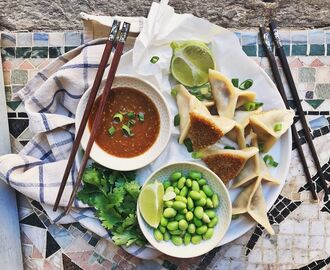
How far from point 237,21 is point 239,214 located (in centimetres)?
86

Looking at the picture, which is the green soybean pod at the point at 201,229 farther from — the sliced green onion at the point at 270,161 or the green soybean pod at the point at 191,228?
the sliced green onion at the point at 270,161

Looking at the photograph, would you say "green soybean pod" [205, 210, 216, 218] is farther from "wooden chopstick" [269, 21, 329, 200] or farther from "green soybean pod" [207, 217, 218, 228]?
"wooden chopstick" [269, 21, 329, 200]

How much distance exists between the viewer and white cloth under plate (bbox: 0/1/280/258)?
9.05ft

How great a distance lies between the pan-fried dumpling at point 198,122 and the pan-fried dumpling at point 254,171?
184 millimetres

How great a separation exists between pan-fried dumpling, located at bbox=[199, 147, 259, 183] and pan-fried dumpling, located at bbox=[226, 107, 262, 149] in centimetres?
5

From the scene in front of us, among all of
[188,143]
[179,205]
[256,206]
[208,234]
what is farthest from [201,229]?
[188,143]

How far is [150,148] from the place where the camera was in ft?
8.97

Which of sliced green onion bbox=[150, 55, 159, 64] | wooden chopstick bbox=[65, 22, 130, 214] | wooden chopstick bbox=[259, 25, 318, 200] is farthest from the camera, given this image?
wooden chopstick bbox=[259, 25, 318, 200]

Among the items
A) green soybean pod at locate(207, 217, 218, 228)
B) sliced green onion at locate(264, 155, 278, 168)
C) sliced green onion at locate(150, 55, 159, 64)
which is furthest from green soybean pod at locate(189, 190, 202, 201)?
sliced green onion at locate(150, 55, 159, 64)

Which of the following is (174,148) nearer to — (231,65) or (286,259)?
(231,65)

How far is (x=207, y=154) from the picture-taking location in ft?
9.07

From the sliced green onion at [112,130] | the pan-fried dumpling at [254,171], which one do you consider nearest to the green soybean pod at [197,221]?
the pan-fried dumpling at [254,171]

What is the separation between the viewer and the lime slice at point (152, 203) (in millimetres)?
2652

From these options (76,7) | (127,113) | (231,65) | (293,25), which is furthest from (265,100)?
(76,7)
